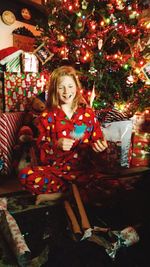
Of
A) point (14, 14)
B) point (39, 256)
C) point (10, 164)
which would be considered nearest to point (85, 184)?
point (39, 256)

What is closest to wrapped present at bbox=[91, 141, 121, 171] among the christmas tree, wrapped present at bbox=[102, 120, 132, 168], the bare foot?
wrapped present at bbox=[102, 120, 132, 168]

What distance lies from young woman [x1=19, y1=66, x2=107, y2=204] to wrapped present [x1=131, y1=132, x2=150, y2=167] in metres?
0.86

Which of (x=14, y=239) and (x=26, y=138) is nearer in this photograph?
(x=14, y=239)

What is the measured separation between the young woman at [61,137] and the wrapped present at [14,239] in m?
0.29

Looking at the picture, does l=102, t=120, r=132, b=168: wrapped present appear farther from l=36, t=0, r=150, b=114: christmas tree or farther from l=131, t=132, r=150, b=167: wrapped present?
l=36, t=0, r=150, b=114: christmas tree

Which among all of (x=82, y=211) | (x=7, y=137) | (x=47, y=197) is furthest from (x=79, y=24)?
(x=82, y=211)

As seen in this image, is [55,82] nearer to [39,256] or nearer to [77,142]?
[77,142]

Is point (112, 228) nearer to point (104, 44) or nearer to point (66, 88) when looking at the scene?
point (66, 88)

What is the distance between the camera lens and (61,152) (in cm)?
162

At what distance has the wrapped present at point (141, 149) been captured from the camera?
7.88ft

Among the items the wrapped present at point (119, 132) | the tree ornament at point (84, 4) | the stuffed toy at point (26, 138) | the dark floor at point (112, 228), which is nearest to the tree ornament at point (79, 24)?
the tree ornament at point (84, 4)

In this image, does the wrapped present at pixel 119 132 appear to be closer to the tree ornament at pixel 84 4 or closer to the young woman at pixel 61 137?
the young woman at pixel 61 137

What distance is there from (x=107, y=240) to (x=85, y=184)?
478 mm

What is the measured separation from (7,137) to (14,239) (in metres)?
1.13
